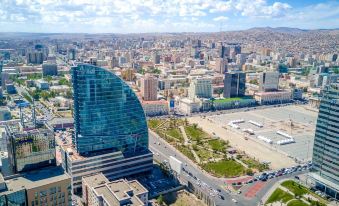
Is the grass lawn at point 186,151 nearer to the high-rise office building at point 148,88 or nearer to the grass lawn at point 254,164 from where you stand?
the grass lawn at point 254,164

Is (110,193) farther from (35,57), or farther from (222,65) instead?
(35,57)

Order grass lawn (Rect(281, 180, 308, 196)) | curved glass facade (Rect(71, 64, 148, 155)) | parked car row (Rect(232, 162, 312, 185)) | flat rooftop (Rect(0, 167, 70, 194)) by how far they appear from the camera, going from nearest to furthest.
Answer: flat rooftop (Rect(0, 167, 70, 194))
curved glass facade (Rect(71, 64, 148, 155))
grass lawn (Rect(281, 180, 308, 196))
parked car row (Rect(232, 162, 312, 185))

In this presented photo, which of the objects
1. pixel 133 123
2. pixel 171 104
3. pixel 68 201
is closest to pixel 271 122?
pixel 171 104

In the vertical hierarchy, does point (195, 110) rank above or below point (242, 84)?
below

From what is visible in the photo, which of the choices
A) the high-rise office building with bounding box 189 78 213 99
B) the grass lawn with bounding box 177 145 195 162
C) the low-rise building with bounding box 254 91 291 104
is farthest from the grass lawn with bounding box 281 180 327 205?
the low-rise building with bounding box 254 91 291 104

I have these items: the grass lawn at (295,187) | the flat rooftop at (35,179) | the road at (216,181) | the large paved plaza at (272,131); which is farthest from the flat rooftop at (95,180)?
the large paved plaza at (272,131)

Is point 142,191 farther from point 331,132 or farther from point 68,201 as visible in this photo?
point 331,132

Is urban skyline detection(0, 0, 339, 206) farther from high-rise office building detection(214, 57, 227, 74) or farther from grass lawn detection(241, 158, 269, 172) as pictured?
high-rise office building detection(214, 57, 227, 74)
